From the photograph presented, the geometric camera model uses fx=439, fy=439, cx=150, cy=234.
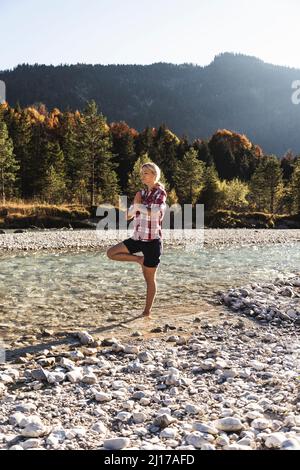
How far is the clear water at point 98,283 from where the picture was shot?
359 inches

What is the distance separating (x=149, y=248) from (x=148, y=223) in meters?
0.51

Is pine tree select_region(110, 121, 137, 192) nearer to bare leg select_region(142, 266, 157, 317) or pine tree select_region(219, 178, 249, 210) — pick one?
pine tree select_region(219, 178, 249, 210)

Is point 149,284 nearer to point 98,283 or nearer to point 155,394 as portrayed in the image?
point 155,394

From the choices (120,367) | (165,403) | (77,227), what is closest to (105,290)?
(120,367)

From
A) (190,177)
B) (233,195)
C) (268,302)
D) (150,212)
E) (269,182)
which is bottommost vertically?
(268,302)

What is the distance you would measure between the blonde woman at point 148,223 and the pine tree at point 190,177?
6426 centimetres

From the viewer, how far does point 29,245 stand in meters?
24.1

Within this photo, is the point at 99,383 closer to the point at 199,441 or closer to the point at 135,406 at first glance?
the point at 135,406

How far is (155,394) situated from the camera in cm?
502

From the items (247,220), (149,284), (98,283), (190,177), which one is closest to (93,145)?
(190,177)

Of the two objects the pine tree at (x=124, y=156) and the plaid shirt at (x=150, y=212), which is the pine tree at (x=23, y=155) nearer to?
the pine tree at (x=124, y=156)

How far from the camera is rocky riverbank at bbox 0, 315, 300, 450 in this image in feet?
12.9

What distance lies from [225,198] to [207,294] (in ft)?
226

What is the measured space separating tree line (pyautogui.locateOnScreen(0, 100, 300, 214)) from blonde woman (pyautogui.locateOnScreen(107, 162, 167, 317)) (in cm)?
4506
